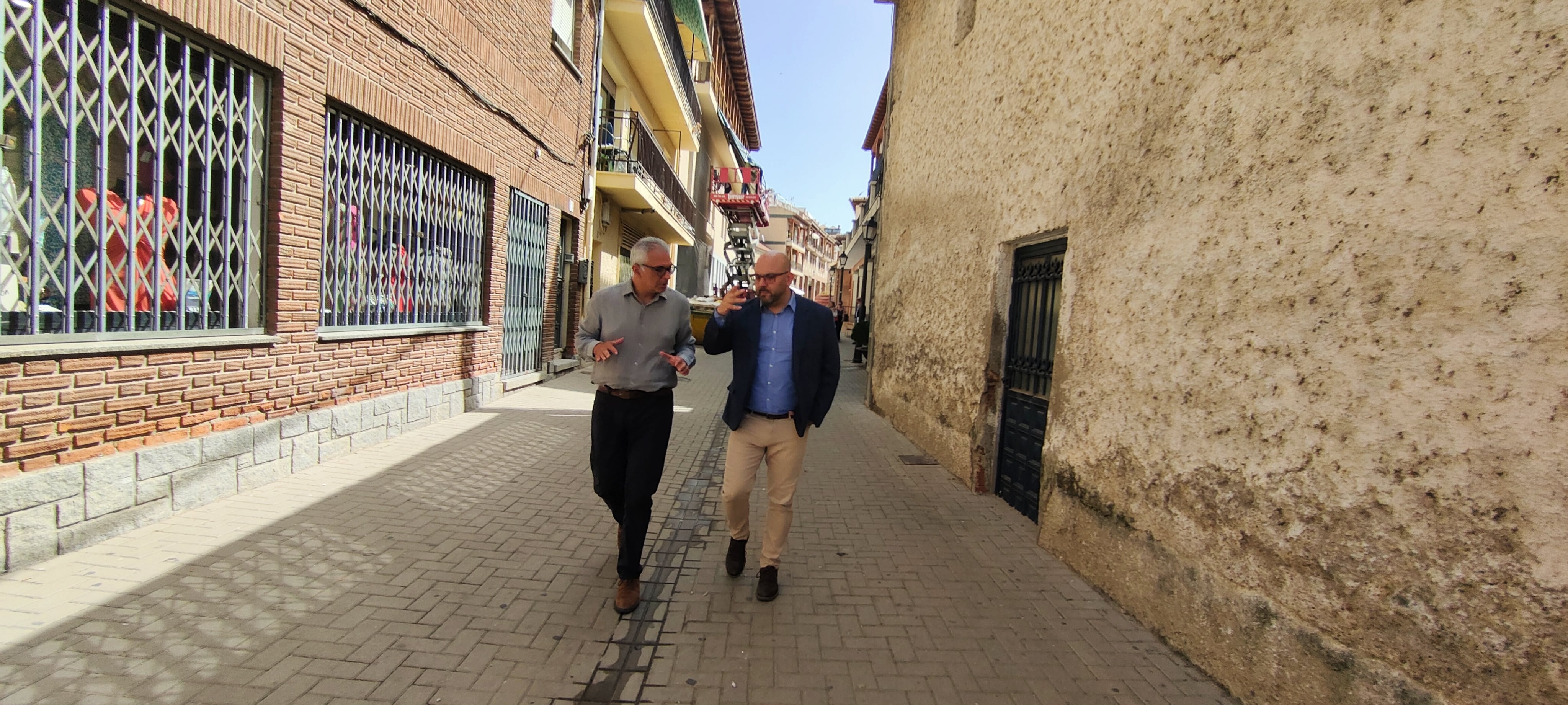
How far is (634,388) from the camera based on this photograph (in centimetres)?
346

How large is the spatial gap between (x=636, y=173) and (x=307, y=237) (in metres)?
8.77

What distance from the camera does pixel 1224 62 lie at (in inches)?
126

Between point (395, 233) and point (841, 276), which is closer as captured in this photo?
point (395, 233)

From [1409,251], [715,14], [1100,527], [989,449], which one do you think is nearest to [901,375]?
[989,449]

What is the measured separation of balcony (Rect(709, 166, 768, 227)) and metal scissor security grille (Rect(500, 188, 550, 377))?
20.8 meters

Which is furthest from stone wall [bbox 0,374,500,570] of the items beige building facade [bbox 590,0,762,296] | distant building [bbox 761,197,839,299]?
distant building [bbox 761,197,839,299]

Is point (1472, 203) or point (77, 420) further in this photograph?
point (77, 420)

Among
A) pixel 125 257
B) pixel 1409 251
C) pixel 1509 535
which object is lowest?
pixel 1509 535

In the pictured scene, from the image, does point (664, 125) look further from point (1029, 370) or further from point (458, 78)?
point (1029, 370)

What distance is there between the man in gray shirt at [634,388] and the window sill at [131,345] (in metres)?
2.50

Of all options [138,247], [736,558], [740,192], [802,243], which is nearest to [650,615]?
[736,558]

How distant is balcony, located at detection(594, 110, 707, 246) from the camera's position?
13.6m

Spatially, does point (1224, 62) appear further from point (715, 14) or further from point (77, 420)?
point (715, 14)

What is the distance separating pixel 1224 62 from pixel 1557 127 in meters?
1.41
